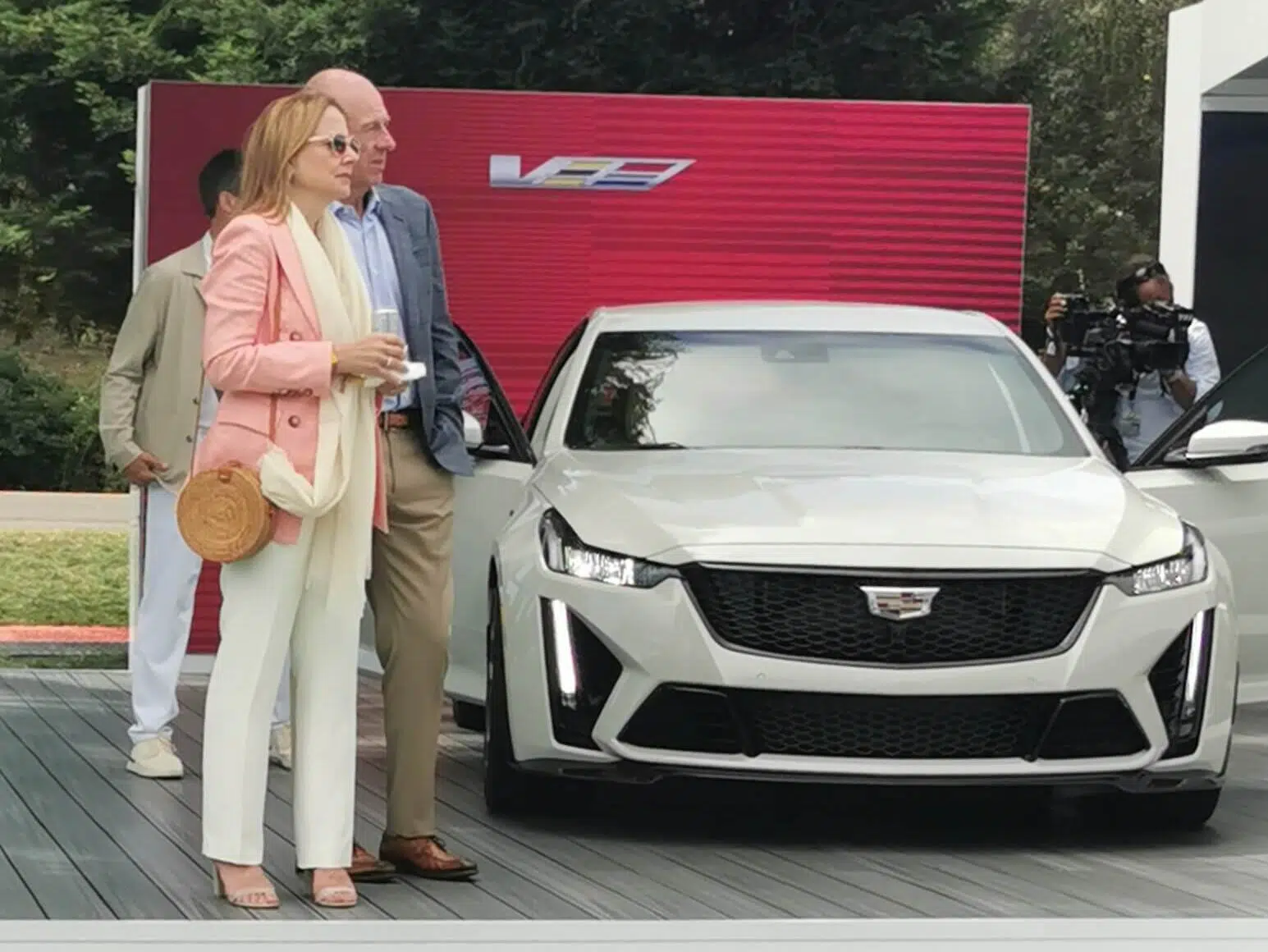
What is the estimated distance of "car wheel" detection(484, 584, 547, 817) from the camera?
7957mm

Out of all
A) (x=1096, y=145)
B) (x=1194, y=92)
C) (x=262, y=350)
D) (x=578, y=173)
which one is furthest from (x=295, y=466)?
(x=1096, y=145)

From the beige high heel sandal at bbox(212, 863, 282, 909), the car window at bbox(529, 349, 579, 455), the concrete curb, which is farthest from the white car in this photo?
the concrete curb

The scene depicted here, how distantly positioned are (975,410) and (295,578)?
3.09 meters

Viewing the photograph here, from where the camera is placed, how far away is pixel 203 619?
1260 centimetres

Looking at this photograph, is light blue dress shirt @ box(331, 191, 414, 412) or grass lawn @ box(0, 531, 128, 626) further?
grass lawn @ box(0, 531, 128, 626)

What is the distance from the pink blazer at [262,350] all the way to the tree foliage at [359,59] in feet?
104

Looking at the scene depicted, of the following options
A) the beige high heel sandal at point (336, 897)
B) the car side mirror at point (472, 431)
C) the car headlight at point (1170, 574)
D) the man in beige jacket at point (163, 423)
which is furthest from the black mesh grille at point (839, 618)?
the man in beige jacket at point (163, 423)

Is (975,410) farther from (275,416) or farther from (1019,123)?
(1019,123)

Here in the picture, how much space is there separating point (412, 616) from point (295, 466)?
747 mm

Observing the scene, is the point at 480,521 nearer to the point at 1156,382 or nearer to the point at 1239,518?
the point at 1239,518

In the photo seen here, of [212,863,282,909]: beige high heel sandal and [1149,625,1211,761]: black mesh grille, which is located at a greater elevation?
[1149,625,1211,761]: black mesh grille

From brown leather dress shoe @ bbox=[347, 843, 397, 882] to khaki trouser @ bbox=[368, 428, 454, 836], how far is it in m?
0.11

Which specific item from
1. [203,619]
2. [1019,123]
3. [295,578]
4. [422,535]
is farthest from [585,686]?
Answer: [1019,123]

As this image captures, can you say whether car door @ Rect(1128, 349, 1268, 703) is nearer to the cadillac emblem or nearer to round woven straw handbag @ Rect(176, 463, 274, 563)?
the cadillac emblem
